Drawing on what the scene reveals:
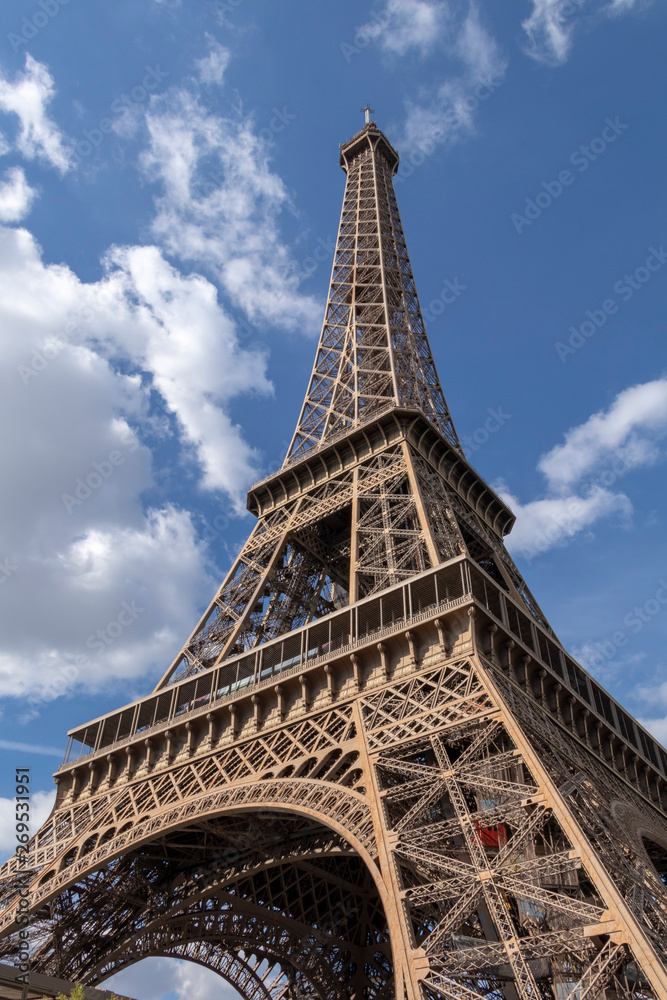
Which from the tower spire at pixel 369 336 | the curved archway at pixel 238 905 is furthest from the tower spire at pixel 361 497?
the curved archway at pixel 238 905

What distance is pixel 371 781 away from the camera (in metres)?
18.1

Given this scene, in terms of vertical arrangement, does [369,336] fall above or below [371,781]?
above

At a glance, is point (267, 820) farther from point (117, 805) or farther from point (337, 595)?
point (337, 595)

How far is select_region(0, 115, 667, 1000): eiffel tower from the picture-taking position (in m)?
14.8

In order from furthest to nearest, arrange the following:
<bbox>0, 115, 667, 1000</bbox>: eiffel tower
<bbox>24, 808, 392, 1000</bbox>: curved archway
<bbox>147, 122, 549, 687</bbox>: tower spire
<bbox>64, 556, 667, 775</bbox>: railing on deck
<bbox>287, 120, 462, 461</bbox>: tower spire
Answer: <bbox>287, 120, 462, 461</bbox>: tower spire < <bbox>147, 122, 549, 687</bbox>: tower spire < <bbox>24, 808, 392, 1000</bbox>: curved archway < <bbox>64, 556, 667, 775</bbox>: railing on deck < <bbox>0, 115, 667, 1000</bbox>: eiffel tower

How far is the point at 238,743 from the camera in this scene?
23.5 m

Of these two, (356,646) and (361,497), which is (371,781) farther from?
(361,497)

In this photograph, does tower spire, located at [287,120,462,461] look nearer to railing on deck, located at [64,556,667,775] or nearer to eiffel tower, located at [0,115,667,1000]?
eiffel tower, located at [0,115,667,1000]

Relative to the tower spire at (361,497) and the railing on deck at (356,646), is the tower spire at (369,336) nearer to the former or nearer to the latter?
the tower spire at (361,497)

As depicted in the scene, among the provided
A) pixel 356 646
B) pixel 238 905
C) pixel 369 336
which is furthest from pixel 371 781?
pixel 369 336

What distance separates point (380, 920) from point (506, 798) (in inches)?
718

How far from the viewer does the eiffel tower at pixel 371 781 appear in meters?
14.8

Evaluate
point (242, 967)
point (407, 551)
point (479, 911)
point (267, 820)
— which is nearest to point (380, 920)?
point (242, 967)

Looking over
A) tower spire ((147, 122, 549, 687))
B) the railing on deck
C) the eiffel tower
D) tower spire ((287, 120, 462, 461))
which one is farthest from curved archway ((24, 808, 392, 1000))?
tower spire ((287, 120, 462, 461))
